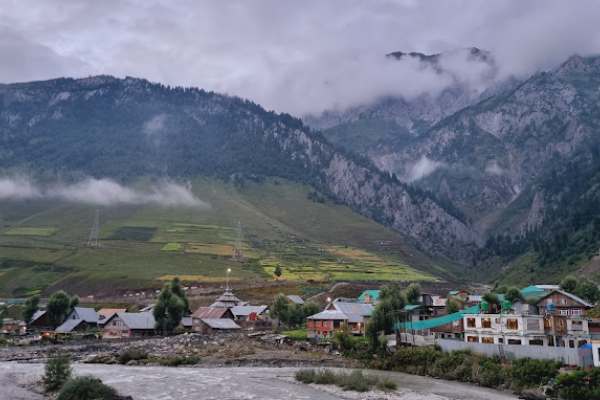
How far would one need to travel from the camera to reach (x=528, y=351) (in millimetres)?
58812

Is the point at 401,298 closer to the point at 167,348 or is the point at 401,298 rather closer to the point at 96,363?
the point at 167,348

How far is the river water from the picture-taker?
5056 cm

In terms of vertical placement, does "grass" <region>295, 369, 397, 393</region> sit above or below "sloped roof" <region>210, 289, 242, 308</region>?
below

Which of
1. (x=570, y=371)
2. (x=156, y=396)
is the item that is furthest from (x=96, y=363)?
(x=570, y=371)

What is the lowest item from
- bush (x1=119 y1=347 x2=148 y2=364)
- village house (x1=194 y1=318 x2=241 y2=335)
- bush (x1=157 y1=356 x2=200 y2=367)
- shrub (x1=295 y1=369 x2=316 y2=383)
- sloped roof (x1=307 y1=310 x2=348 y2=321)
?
shrub (x1=295 y1=369 x2=316 y2=383)

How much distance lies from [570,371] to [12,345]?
83931mm

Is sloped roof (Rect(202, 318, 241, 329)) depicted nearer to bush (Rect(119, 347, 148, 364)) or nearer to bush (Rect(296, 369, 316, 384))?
bush (Rect(119, 347, 148, 364))

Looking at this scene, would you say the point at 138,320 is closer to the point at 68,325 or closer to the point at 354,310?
the point at 68,325

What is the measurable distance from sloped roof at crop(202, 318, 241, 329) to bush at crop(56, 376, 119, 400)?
6564 centimetres

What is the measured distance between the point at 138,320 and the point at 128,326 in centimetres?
289

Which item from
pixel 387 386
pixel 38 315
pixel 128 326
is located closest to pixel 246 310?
pixel 128 326

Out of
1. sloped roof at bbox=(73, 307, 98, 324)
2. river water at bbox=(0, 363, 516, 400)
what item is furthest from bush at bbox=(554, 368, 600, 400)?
sloped roof at bbox=(73, 307, 98, 324)

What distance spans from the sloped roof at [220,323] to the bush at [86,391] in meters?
65.6

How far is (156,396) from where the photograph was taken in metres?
50.2
